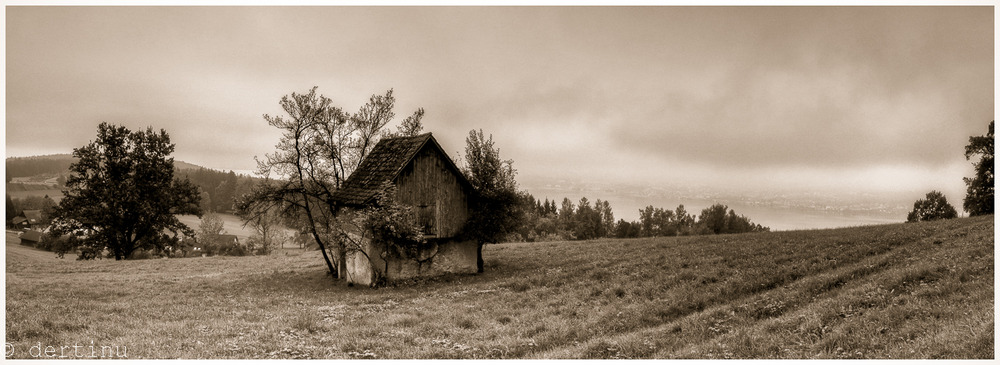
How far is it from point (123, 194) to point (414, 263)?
55.8ft

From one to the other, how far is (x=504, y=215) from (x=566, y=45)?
29.9 feet

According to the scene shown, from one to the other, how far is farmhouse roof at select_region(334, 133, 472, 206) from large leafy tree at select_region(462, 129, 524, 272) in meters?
0.77

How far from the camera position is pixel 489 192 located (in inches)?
891

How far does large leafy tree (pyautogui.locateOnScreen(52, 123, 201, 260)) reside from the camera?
23.2 m

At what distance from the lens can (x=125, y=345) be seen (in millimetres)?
10984

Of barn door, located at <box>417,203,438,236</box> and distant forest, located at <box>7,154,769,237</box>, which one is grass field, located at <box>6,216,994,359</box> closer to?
barn door, located at <box>417,203,438,236</box>

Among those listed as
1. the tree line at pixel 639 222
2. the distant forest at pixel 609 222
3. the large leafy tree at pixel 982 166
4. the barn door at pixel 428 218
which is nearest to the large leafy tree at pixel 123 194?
the distant forest at pixel 609 222

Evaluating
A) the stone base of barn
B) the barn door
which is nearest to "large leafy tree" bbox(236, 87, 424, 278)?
the stone base of barn

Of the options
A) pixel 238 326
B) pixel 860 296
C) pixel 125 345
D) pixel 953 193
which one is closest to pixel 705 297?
pixel 860 296

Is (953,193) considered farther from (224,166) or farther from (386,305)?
(224,166)

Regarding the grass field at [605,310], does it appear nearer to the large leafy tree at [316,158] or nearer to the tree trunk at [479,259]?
the tree trunk at [479,259]

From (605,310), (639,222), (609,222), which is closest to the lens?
(605,310)

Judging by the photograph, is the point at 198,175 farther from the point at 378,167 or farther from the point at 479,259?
the point at 479,259

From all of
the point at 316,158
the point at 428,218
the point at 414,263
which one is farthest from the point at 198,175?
the point at 428,218
